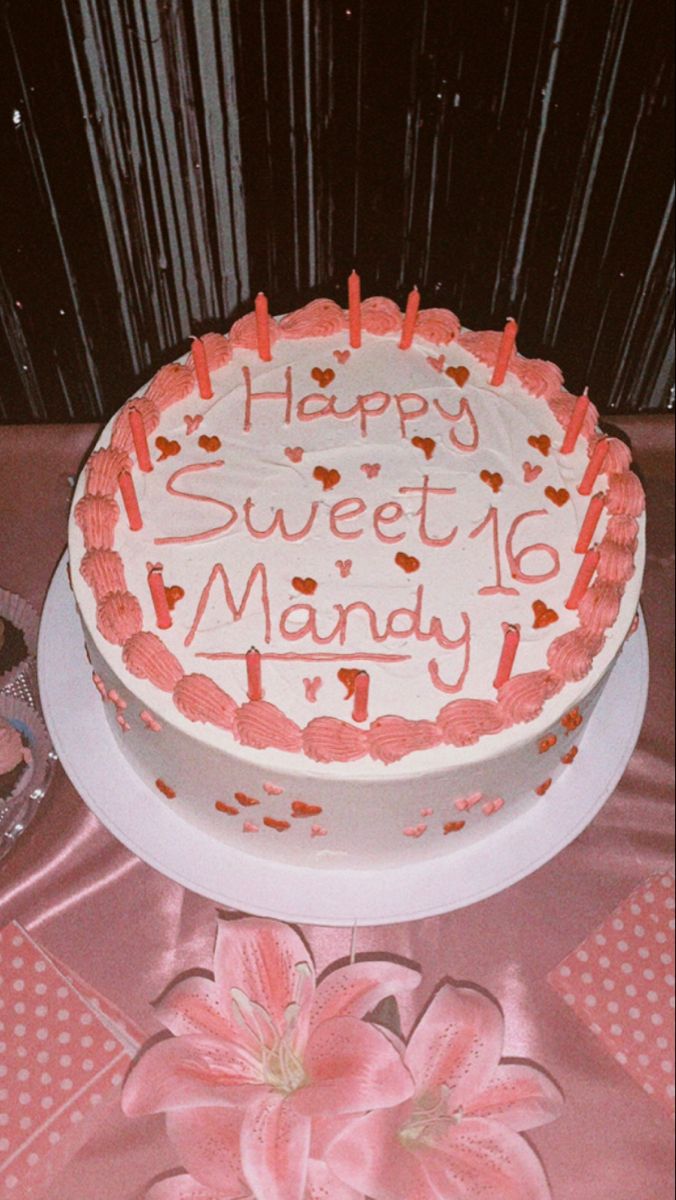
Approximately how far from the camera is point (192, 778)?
189 cm

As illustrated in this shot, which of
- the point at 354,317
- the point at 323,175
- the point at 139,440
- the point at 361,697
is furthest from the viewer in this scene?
the point at 323,175

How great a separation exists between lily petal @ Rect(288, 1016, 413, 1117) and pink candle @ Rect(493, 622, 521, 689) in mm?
613

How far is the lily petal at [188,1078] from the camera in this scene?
181 centimetres

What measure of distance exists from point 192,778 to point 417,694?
1.32 feet

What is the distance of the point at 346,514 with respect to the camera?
2.01 m

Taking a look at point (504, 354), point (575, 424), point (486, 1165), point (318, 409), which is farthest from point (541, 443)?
point (486, 1165)

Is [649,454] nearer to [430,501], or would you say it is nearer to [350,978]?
[430,501]

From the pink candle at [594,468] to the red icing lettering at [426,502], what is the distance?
235 mm

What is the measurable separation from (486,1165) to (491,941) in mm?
392

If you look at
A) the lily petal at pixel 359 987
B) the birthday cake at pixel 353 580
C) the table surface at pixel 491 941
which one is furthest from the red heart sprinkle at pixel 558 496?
the lily petal at pixel 359 987

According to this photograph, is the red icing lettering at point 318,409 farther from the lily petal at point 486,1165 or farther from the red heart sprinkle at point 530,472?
the lily petal at point 486,1165

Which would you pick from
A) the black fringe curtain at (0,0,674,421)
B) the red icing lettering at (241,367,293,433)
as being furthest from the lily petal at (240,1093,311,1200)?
the black fringe curtain at (0,0,674,421)

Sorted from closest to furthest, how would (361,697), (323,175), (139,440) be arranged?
(361,697) < (139,440) < (323,175)

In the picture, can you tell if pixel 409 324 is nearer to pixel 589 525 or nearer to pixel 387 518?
pixel 387 518
